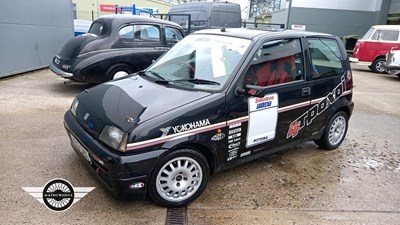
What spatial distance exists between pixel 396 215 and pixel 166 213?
7.27 feet

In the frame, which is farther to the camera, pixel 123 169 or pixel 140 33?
pixel 140 33

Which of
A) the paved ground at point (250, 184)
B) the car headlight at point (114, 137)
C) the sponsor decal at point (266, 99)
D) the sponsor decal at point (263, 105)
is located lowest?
the paved ground at point (250, 184)

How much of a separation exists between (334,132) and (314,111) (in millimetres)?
769

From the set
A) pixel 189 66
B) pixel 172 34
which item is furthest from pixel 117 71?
pixel 189 66

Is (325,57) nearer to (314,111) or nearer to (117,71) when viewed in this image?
(314,111)

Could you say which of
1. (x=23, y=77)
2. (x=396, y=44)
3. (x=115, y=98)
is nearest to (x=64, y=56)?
(x=23, y=77)

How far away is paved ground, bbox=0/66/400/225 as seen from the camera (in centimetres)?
292

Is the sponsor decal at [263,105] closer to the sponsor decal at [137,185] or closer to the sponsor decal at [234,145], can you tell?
the sponsor decal at [234,145]

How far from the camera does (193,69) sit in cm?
354

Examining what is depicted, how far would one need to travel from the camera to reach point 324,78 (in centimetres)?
411

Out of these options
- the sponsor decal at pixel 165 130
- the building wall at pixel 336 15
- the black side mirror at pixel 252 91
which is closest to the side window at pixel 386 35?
the building wall at pixel 336 15

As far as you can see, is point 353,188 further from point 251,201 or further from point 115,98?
point 115,98

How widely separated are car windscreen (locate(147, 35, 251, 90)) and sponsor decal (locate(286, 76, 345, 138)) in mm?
1109

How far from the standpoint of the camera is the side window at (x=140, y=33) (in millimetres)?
7298
